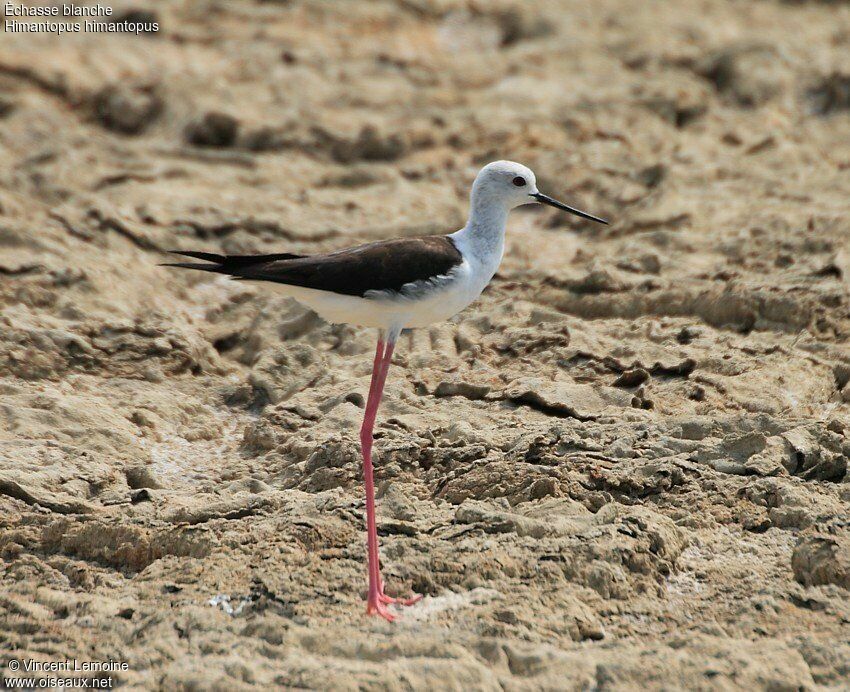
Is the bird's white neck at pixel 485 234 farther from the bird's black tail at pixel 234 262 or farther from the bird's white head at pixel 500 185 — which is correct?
the bird's black tail at pixel 234 262

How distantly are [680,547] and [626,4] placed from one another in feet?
25.9

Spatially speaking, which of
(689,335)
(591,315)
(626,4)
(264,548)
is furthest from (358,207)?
(626,4)

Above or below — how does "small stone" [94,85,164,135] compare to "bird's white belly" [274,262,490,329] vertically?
above

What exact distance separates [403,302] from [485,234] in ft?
1.90

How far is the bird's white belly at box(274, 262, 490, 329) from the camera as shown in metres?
4.73

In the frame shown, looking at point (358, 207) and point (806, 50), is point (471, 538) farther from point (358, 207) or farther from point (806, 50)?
point (806, 50)

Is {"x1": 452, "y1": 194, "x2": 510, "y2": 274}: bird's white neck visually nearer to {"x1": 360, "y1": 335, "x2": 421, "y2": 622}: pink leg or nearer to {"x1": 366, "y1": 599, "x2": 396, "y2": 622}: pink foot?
{"x1": 360, "y1": 335, "x2": 421, "y2": 622}: pink leg

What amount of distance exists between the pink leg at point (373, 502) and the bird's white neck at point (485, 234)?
531 mm

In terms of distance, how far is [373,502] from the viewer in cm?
443

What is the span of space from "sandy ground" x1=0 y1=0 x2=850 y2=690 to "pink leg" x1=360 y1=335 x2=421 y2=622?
114 millimetres

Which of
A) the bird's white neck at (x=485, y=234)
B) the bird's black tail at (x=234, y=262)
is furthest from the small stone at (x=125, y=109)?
the bird's white neck at (x=485, y=234)

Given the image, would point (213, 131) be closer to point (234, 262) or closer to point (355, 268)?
point (234, 262)

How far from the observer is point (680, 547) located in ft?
14.4

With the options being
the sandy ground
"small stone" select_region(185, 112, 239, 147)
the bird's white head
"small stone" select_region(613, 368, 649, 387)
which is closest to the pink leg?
the sandy ground
